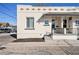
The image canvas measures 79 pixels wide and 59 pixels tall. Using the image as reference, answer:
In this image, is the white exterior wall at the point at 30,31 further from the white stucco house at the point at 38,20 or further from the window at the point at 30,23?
the window at the point at 30,23

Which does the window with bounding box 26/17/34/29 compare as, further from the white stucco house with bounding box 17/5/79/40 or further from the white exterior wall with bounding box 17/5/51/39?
the white exterior wall with bounding box 17/5/51/39

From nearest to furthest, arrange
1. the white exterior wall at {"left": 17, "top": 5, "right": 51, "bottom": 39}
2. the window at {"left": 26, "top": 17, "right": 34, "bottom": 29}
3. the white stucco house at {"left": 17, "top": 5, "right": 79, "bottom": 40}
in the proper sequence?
the white stucco house at {"left": 17, "top": 5, "right": 79, "bottom": 40} → the white exterior wall at {"left": 17, "top": 5, "right": 51, "bottom": 39} → the window at {"left": 26, "top": 17, "right": 34, "bottom": 29}

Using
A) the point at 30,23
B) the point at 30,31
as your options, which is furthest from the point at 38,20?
the point at 30,31

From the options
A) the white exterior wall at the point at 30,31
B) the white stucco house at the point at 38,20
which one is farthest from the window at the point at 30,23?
the white exterior wall at the point at 30,31

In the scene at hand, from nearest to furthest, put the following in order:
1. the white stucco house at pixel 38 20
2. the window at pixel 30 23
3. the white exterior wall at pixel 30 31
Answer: the white stucco house at pixel 38 20 < the white exterior wall at pixel 30 31 < the window at pixel 30 23

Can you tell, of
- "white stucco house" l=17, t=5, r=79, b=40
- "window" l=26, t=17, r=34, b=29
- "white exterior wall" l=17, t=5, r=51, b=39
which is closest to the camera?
"white stucco house" l=17, t=5, r=79, b=40

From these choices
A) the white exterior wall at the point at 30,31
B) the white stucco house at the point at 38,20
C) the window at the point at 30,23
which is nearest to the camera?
the white stucco house at the point at 38,20

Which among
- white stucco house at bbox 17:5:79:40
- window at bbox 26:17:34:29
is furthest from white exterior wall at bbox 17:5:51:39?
window at bbox 26:17:34:29

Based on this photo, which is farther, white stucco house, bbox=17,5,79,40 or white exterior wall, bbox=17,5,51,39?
white exterior wall, bbox=17,5,51,39

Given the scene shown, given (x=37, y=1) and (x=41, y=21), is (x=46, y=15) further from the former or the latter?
(x=37, y=1)

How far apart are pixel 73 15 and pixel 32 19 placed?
520 cm

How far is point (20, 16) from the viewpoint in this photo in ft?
62.1

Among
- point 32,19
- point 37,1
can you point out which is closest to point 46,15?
point 32,19

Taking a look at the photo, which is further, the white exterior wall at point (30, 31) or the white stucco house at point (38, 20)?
the white exterior wall at point (30, 31)
